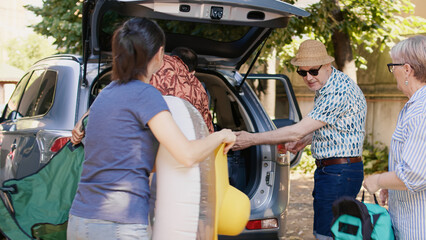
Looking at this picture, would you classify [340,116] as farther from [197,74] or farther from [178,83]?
[197,74]

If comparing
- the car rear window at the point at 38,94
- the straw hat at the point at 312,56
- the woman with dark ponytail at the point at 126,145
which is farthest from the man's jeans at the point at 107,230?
the straw hat at the point at 312,56

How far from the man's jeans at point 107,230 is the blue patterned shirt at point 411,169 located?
120cm

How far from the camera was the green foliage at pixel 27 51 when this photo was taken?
50.5 m

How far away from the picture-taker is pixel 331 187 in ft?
11.5

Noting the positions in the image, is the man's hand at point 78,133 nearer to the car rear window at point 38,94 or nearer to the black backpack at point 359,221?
the car rear window at point 38,94

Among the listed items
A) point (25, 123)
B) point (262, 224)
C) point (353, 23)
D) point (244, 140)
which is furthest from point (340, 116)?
point (353, 23)

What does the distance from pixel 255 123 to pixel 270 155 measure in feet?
1.17

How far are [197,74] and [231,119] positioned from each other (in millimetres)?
747

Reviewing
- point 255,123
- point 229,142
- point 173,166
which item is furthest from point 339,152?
point 173,166

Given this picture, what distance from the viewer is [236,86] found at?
4.48m

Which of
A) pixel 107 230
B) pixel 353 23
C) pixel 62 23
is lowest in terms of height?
pixel 107 230

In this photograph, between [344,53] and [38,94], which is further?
[344,53]

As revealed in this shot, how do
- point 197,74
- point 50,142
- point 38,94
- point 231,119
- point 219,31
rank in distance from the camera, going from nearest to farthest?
point 50,142 → point 38,94 → point 197,74 → point 231,119 → point 219,31

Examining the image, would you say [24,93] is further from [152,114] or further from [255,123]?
[152,114]
